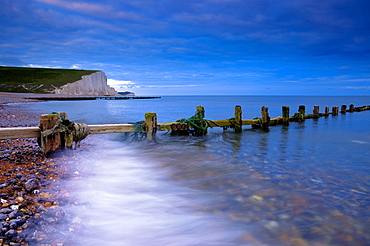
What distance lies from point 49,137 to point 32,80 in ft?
439

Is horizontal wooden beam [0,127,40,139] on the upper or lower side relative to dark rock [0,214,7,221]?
upper

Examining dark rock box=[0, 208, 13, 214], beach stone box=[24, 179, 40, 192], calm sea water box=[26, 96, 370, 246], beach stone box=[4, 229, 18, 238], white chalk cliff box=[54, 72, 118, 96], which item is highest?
white chalk cliff box=[54, 72, 118, 96]

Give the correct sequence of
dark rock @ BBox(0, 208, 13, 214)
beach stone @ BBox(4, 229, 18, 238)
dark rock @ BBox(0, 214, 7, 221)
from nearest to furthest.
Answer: beach stone @ BBox(4, 229, 18, 238) → dark rock @ BBox(0, 214, 7, 221) → dark rock @ BBox(0, 208, 13, 214)

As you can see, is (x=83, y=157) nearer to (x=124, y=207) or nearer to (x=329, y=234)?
(x=124, y=207)

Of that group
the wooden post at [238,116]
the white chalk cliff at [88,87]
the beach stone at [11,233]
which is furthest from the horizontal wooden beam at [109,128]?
the white chalk cliff at [88,87]

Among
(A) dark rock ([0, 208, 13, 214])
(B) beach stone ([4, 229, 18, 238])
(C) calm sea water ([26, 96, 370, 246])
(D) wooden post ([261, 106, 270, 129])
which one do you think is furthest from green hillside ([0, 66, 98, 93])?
(B) beach stone ([4, 229, 18, 238])

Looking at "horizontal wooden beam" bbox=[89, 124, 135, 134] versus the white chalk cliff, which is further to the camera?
the white chalk cliff

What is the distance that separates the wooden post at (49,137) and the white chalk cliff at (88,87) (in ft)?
374

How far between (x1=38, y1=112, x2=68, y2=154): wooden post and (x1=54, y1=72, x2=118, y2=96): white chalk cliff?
11414 centimetres

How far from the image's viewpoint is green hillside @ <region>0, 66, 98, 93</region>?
4053 inches

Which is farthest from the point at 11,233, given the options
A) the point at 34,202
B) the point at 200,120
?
the point at 200,120

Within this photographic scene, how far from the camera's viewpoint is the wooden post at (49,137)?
19.0 feet

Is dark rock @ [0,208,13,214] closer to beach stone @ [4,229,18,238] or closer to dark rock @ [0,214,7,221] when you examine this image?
dark rock @ [0,214,7,221]

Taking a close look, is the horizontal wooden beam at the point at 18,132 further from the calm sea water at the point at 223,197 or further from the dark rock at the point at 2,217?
the dark rock at the point at 2,217
